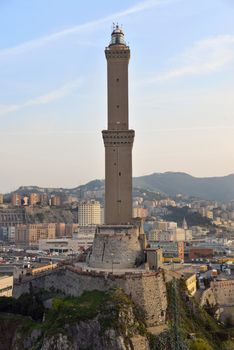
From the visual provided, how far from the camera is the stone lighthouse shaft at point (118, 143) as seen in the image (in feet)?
103

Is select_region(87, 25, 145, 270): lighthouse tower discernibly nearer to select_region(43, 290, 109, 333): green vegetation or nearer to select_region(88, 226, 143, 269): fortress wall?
select_region(88, 226, 143, 269): fortress wall

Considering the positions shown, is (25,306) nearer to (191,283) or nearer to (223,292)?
(191,283)

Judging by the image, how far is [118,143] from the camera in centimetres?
3166

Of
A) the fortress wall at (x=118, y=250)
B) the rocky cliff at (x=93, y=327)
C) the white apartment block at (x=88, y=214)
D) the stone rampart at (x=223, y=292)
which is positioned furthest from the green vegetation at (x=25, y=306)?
the white apartment block at (x=88, y=214)

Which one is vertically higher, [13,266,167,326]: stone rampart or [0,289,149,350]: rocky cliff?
[13,266,167,326]: stone rampart

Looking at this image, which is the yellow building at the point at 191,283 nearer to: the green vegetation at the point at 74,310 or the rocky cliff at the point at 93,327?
the rocky cliff at the point at 93,327

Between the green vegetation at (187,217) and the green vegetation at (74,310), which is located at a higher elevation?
the green vegetation at (187,217)

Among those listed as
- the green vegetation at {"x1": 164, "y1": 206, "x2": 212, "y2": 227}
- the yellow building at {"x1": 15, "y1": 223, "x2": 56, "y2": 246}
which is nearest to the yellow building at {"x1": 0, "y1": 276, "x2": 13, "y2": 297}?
the yellow building at {"x1": 15, "y1": 223, "x2": 56, "y2": 246}

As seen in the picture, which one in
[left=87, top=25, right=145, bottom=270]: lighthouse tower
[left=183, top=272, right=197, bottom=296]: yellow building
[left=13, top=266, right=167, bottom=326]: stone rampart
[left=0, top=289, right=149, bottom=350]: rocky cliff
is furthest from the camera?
[left=87, top=25, right=145, bottom=270]: lighthouse tower

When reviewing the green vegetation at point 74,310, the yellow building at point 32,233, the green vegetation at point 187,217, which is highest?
the green vegetation at point 187,217

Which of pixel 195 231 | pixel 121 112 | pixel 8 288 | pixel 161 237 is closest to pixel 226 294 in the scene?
pixel 121 112

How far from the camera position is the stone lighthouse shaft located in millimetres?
31297

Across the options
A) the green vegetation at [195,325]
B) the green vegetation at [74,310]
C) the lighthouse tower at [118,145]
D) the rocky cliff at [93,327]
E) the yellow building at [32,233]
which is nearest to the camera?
the rocky cliff at [93,327]

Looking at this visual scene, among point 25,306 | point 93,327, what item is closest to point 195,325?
point 93,327
